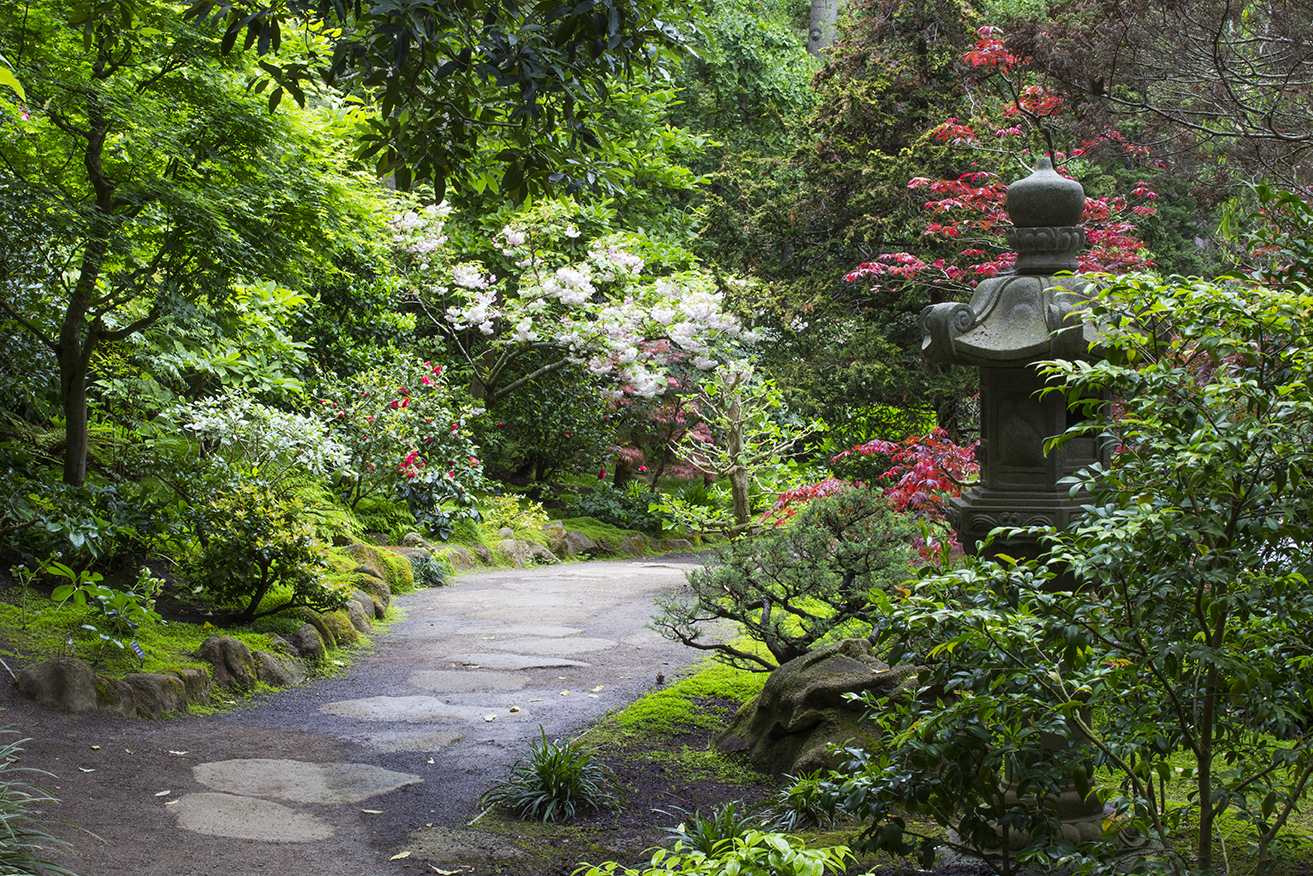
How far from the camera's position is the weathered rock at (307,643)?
6.22m

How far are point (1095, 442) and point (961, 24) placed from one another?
7470mm

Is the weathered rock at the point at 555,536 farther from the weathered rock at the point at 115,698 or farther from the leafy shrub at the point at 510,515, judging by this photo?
the weathered rock at the point at 115,698

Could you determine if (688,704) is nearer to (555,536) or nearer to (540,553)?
(540,553)

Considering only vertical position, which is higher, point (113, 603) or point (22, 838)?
point (113, 603)

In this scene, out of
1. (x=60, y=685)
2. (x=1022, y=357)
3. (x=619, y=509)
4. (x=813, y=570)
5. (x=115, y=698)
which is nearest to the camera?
(x=1022, y=357)

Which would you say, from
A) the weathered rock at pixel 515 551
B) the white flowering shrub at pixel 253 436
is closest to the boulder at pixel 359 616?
the white flowering shrub at pixel 253 436

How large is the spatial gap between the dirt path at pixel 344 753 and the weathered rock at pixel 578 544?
537 cm

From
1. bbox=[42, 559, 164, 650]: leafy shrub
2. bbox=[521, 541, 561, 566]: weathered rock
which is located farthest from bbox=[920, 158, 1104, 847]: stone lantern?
bbox=[521, 541, 561, 566]: weathered rock

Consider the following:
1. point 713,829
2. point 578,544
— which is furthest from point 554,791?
point 578,544

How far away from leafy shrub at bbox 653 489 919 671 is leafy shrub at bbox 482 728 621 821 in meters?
1.14

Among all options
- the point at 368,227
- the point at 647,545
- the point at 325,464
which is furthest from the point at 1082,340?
the point at 647,545

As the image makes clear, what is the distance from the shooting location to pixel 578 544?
1334cm

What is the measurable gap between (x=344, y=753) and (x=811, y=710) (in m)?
2.26

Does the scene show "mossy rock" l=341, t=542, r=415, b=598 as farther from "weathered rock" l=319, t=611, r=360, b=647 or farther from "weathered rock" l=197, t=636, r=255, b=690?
"weathered rock" l=197, t=636, r=255, b=690
